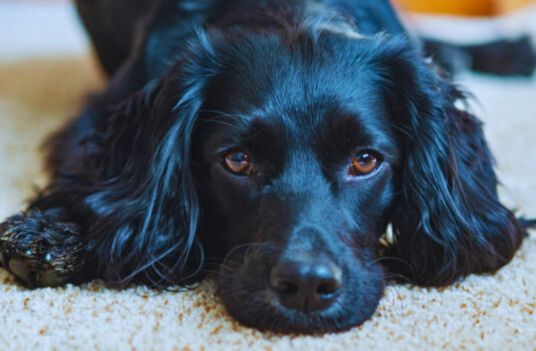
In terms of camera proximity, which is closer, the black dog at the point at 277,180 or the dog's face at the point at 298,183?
the dog's face at the point at 298,183

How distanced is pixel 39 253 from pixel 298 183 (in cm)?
59

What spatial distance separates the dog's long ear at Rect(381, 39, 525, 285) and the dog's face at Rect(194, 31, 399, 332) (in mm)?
57

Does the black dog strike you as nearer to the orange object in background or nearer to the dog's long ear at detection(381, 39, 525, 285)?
the dog's long ear at detection(381, 39, 525, 285)

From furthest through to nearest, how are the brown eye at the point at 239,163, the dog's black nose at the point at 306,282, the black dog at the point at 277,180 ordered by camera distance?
the brown eye at the point at 239,163, the black dog at the point at 277,180, the dog's black nose at the point at 306,282

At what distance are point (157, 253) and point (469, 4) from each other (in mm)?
4559

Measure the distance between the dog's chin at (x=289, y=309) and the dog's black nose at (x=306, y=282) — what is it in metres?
0.01

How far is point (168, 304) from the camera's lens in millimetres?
1491

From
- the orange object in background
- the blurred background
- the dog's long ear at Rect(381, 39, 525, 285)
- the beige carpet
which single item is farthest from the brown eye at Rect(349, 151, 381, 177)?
the orange object in background

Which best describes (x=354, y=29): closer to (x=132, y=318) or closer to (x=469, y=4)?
(x=132, y=318)

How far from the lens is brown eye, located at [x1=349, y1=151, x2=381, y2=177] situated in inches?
62.4

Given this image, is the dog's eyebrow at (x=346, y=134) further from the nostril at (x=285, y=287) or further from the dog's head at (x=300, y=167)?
the nostril at (x=285, y=287)

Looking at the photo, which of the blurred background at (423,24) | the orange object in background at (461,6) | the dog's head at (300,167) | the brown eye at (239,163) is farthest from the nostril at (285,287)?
the orange object in background at (461,6)

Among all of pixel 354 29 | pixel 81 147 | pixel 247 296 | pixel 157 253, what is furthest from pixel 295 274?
pixel 81 147

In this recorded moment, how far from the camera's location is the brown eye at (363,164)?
1585mm
